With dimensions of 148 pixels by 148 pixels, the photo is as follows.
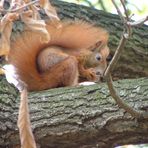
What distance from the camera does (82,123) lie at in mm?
2201

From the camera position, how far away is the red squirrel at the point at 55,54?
2.81 metres

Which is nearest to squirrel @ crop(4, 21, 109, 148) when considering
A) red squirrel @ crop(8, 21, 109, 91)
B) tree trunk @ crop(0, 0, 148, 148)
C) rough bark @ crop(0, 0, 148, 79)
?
red squirrel @ crop(8, 21, 109, 91)

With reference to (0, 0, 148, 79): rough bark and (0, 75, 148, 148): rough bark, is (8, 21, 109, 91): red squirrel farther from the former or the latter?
(0, 75, 148, 148): rough bark

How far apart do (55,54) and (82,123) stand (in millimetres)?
741

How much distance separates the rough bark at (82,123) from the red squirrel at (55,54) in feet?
1.51

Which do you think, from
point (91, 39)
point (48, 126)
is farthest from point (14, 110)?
point (91, 39)

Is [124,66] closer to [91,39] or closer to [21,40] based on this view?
[91,39]

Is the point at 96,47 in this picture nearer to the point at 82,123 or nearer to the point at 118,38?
the point at 118,38

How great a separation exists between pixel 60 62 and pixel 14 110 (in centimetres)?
67

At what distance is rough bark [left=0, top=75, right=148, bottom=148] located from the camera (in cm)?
219

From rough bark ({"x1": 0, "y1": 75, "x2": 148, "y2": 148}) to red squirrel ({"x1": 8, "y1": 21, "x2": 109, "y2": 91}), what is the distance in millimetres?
462

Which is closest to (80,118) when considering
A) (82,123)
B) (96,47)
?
(82,123)

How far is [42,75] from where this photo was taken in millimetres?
2896

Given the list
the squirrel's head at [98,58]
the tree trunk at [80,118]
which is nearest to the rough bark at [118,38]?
the squirrel's head at [98,58]
